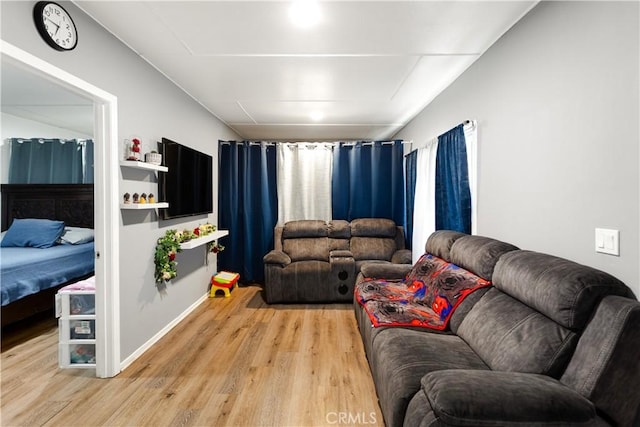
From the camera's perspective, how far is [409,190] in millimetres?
4215

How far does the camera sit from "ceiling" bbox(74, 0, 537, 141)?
181 cm

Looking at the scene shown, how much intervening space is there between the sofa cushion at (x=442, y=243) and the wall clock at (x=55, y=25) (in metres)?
2.99

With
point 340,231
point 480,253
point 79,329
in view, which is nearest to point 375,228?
point 340,231

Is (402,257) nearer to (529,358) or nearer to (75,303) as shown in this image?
(529,358)

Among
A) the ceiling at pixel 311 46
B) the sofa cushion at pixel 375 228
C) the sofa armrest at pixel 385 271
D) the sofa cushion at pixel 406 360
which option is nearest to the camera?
the sofa cushion at pixel 406 360

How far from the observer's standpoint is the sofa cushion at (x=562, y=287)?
120 centimetres

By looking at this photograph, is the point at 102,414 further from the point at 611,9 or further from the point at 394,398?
the point at 611,9

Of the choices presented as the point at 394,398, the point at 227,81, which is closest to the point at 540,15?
the point at 394,398

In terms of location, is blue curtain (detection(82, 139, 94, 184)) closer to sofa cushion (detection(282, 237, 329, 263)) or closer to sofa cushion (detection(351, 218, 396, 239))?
sofa cushion (detection(282, 237, 329, 263))

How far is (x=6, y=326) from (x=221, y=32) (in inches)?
139

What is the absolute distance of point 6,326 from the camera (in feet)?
9.59

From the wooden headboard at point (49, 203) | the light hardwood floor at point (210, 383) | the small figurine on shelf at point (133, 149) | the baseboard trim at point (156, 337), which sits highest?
the small figurine on shelf at point (133, 149)

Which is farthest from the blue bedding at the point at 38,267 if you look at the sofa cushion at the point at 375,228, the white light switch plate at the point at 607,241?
the white light switch plate at the point at 607,241
